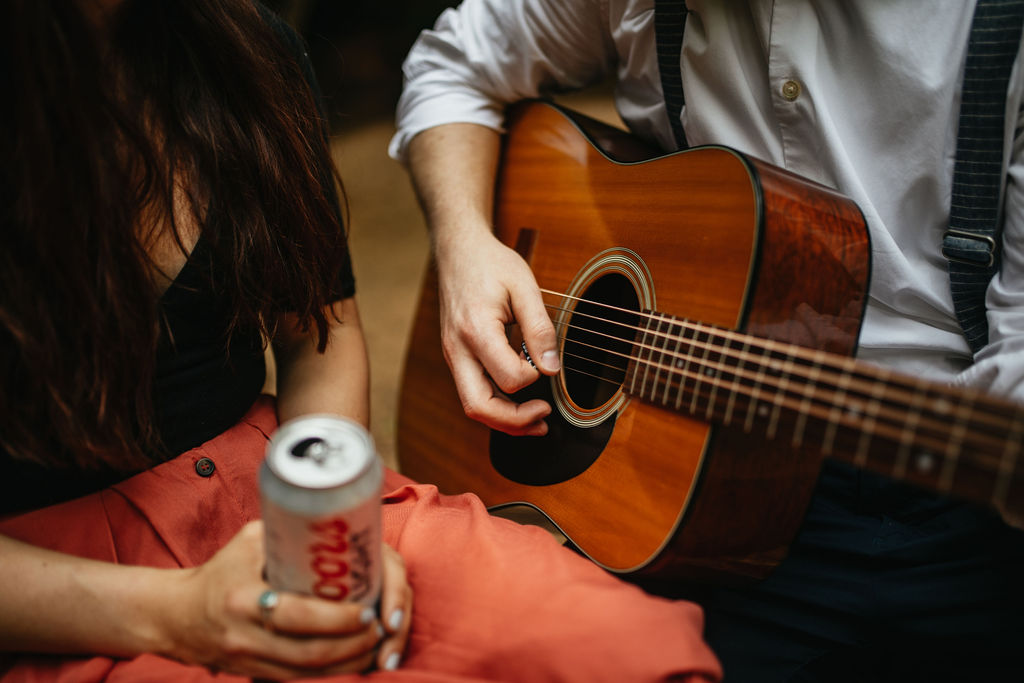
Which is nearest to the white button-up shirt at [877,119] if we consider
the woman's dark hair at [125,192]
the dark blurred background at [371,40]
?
the woman's dark hair at [125,192]

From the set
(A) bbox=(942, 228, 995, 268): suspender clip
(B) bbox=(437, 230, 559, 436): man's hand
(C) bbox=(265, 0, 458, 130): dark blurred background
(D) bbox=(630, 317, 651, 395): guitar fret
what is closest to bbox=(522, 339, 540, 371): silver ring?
(B) bbox=(437, 230, 559, 436): man's hand

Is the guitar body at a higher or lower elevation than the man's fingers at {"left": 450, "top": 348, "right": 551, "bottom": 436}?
higher

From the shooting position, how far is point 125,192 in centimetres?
62

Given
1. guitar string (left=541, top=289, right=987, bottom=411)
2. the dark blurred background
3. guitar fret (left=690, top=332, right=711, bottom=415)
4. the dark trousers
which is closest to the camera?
guitar string (left=541, top=289, right=987, bottom=411)

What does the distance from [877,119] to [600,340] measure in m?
0.40

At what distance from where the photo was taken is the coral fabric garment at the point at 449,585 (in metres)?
0.52

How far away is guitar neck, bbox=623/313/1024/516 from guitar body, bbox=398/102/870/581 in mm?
21

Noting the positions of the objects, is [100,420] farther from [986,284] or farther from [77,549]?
[986,284]

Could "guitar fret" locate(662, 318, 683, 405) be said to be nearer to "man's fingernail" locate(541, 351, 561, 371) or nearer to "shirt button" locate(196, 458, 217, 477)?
"man's fingernail" locate(541, 351, 561, 371)

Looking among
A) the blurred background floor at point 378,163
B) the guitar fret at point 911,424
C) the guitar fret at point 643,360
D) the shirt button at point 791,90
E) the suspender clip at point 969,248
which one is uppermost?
the shirt button at point 791,90

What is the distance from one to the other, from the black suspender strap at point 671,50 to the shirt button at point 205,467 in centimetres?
73

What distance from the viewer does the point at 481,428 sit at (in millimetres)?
959

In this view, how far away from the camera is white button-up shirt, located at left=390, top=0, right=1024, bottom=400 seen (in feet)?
2.31

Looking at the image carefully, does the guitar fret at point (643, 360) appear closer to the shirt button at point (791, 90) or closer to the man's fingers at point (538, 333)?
the man's fingers at point (538, 333)
